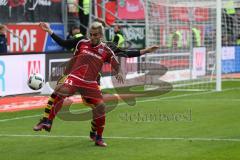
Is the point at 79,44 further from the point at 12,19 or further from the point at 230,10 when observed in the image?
the point at 230,10

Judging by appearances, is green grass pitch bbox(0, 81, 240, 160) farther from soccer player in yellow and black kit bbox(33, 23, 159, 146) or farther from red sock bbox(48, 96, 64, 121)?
red sock bbox(48, 96, 64, 121)

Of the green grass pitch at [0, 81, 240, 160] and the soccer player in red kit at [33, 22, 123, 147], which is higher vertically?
the soccer player in red kit at [33, 22, 123, 147]

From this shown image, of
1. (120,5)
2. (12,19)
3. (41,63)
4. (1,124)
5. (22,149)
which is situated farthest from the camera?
(120,5)

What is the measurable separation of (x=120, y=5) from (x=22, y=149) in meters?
20.4

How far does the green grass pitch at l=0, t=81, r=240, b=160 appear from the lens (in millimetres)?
10750

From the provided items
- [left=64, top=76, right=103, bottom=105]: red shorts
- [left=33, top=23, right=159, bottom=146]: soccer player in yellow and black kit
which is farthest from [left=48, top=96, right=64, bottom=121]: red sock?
[left=64, top=76, right=103, bottom=105]: red shorts

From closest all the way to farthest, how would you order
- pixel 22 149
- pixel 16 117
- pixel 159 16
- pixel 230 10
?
pixel 22 149
pixel 16 117
pixel 159 16
pixel 230 10

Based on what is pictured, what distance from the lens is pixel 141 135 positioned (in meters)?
13.0

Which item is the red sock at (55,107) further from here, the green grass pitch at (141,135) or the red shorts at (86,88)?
the green grass pitch at (141,135)

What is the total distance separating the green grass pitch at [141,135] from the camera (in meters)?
10.8

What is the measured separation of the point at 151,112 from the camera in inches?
672

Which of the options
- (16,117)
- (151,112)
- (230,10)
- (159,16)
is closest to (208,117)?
(151,112)

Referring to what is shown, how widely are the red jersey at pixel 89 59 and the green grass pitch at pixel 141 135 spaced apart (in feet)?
3.66

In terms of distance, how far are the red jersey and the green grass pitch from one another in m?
1.11
